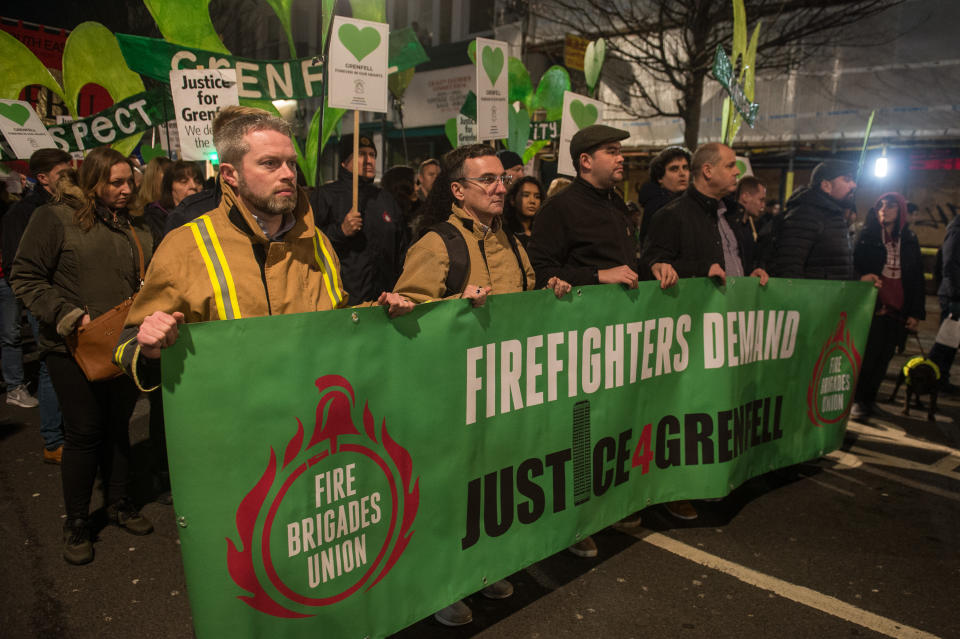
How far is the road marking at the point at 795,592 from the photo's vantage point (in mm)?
3105

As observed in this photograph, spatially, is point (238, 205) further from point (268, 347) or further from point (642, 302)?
point (642, 302)

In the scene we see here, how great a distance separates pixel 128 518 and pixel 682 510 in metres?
3.17

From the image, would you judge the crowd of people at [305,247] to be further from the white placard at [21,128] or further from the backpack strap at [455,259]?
the white placard at [21,128]

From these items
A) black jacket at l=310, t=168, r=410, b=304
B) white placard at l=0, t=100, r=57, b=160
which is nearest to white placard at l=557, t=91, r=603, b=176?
black jacket at l=310, t=168, r=410, b=304

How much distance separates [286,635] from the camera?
225 centimetres

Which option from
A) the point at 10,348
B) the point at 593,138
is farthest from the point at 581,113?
the point at 10,348

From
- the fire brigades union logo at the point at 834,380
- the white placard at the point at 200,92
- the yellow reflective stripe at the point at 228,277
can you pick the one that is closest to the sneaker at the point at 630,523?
the fire brigades union logo at the point at 834,380

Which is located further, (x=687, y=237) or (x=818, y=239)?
(x=818, y=239)

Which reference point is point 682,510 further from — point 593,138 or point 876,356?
point 876,356

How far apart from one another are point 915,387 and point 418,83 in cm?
2017

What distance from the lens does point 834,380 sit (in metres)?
4.89

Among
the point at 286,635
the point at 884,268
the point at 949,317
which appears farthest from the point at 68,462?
the point at 949,317

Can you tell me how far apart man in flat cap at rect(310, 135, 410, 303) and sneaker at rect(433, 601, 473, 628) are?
263 cm

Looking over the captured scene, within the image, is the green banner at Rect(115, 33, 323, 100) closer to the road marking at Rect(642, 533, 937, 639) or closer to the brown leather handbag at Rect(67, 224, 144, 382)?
the brown leather handbag at Rect(67, 224, 144, 382)
